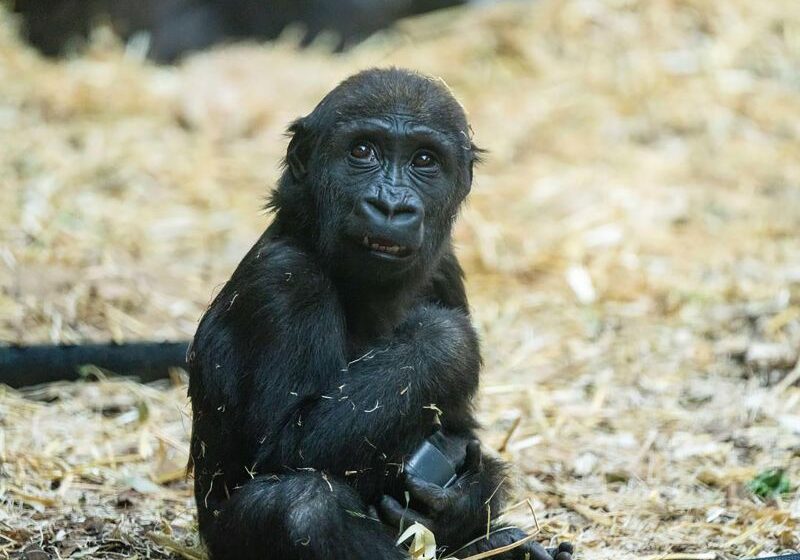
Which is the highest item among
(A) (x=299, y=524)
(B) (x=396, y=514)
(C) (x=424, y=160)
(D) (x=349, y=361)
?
(C) (x=424, y=160)

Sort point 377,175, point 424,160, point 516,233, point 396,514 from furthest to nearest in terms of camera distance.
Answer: point 516,233
point 424,160
point 377,175
point 396,514

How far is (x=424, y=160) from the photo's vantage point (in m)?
4.42

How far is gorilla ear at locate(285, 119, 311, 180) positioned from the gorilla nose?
1.55ft

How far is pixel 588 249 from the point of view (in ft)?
28.9

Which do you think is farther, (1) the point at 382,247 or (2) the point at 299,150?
(2) the point at 299,150

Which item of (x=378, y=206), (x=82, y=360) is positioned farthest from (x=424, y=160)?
(x=82, y=360)

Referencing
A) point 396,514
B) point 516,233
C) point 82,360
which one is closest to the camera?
point 396,514

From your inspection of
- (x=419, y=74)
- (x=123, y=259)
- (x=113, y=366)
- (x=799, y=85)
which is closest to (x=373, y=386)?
(x=419, y=74)

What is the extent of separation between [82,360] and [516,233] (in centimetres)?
395

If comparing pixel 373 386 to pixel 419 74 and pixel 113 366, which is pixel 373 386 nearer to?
pixel 419 74

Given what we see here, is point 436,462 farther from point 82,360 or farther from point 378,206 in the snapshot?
point 82,360

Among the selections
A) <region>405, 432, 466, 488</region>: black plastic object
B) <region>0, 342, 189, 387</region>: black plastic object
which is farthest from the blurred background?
<region>405, 432, 466, 488</region>: black plastic object

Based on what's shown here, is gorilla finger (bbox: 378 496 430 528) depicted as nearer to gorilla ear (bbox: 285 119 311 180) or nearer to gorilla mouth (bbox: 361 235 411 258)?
gorilla mouth (bbox: 361 235 411 258)

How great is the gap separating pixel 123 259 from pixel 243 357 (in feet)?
13.9
